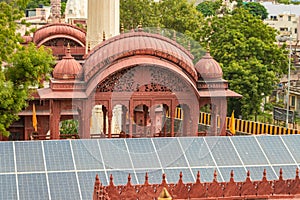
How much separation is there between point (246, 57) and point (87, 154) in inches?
1051

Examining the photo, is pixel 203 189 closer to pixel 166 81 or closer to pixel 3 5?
pixel 166 81

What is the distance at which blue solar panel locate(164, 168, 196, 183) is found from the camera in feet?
48.6

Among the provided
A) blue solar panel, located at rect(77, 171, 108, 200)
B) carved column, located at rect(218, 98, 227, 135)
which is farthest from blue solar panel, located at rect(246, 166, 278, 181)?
carved column, located at rect(218, 98, 227, 135)

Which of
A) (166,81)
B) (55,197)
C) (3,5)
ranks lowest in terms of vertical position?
(55,197)

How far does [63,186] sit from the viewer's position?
558 inches

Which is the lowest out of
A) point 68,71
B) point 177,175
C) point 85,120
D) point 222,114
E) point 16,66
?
point 177,175

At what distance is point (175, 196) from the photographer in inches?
536

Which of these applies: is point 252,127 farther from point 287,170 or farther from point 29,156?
point 29,156

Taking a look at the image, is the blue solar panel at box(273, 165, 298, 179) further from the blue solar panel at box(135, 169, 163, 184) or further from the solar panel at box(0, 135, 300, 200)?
the blue solar panel at box(135, 169, 163, 184)

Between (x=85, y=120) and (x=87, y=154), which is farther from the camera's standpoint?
(x=85, y=120)

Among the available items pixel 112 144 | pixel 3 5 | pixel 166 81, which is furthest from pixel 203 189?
pixel 3 5

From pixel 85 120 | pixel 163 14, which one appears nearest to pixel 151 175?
pixel 85 120

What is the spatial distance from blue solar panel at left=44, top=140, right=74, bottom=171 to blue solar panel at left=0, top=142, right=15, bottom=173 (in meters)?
0.66

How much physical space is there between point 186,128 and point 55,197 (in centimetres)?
677
